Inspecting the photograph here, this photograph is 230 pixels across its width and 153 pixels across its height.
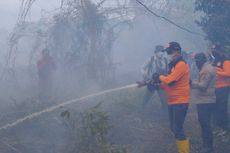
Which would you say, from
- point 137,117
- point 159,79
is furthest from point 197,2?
point 159,79

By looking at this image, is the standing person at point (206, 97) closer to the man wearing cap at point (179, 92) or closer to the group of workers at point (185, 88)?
the group of workers at point (185, 88)

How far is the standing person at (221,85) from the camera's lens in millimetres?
7371

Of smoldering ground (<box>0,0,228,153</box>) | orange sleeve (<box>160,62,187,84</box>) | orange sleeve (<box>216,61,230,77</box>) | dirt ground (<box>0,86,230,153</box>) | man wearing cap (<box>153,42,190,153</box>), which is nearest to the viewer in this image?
orange sleeve (<box>160,62,187,84</box>)

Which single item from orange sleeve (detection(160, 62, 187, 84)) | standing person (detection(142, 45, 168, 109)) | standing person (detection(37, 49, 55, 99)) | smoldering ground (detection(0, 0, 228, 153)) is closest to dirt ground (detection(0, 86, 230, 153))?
smoldering ground (detection(0, 0, 228, 153))

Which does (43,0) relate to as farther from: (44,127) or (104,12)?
(44,127)

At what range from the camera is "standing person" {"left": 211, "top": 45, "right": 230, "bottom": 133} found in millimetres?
7371

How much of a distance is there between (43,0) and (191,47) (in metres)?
7.50

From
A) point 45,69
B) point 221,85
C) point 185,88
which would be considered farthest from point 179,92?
point 45,69

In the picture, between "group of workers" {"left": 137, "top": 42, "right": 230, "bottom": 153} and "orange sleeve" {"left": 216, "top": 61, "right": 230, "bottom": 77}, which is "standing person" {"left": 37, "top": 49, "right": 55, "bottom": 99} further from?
"orange sleeve" {"left": 216, "top": 61, "right": 230, "bottom": 77}

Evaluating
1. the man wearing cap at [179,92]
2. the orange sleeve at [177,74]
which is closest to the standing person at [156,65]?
the man wearing cap at [179,92]

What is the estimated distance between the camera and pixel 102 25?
41.2ft

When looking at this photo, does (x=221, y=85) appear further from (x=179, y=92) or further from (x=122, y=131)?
(x=122, y=131)

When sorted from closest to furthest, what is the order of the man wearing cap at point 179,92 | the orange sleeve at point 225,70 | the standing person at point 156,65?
the man wearing cap at point 179,92 → the orange sleeve at point 225,70 → the standing person at point 156,65

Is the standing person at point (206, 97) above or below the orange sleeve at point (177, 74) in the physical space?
below
